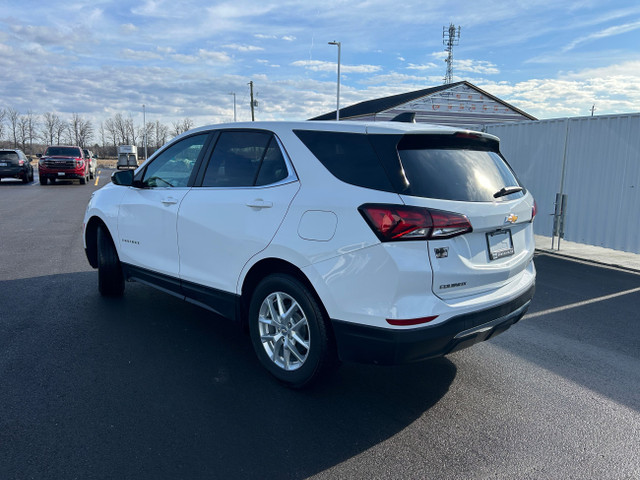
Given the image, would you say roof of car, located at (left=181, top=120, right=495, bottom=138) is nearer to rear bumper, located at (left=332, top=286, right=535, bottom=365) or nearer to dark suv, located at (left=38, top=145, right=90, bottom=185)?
rear bumper, located at (left=332, top=286, right=535, bottom=365)

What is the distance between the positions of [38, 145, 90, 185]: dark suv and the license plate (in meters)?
26.4

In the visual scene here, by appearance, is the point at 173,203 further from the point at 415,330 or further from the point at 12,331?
the point at 415,330

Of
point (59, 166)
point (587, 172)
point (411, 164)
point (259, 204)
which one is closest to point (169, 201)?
point (259, 204)

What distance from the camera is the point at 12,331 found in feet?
15.3

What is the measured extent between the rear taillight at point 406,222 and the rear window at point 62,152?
27.3 meters

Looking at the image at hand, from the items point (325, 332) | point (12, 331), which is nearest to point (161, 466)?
point (325, 332)

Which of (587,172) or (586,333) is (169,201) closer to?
(586,333)

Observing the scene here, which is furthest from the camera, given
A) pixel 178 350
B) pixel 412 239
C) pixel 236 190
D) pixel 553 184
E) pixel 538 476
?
pixel 553 184

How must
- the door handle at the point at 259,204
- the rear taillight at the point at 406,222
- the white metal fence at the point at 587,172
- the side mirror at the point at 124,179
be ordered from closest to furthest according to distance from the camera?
the rear taillight at the point at 406,222 → the door handle at the point at 259,204 → the side mirror at the point at 124,179 → the white metal fence at the point at 587,172

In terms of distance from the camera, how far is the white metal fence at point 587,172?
26.6 ft

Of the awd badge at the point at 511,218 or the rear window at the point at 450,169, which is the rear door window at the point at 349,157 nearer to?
the rear window at the point at 450,169

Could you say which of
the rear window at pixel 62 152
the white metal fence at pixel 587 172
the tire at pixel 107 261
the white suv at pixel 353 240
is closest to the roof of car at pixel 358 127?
the white suv at pixel 353 240

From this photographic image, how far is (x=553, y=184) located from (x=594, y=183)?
2.79 ft

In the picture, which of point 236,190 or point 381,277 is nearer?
point 381,277
